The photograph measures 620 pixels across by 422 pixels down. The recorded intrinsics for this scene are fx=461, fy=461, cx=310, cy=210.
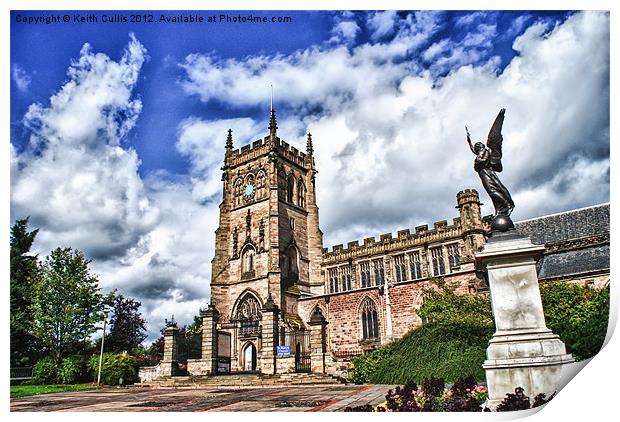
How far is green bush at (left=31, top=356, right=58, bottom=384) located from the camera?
83.2 feet

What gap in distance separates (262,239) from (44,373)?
55.4 feet

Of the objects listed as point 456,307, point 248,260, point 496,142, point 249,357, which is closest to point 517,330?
point 496,142

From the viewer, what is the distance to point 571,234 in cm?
2759

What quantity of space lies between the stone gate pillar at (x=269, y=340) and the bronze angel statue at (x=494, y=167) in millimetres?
15368

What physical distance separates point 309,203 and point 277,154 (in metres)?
5.57

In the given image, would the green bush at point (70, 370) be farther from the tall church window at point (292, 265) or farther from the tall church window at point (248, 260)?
the tall church window at point (292, 265)

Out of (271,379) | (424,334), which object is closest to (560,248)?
(424,334)

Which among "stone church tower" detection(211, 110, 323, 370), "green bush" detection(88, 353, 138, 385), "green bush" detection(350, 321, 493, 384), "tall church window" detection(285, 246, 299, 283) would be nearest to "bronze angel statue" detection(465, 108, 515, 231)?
"green bush" detection(350, 321, 493, 384)

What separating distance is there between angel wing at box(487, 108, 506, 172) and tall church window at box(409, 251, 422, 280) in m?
27.6

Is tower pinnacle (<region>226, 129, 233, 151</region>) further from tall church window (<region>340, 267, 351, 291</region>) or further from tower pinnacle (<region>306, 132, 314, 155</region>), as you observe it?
tall church window (<region>340, 267, 351, 291</region>)

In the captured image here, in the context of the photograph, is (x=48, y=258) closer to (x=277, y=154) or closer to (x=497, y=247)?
(x=277, y=154)

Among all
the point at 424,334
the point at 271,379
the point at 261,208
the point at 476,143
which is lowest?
the point at 271,379

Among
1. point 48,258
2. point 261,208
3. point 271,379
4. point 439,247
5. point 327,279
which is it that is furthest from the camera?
point 327,279

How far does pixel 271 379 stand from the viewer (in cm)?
1972
